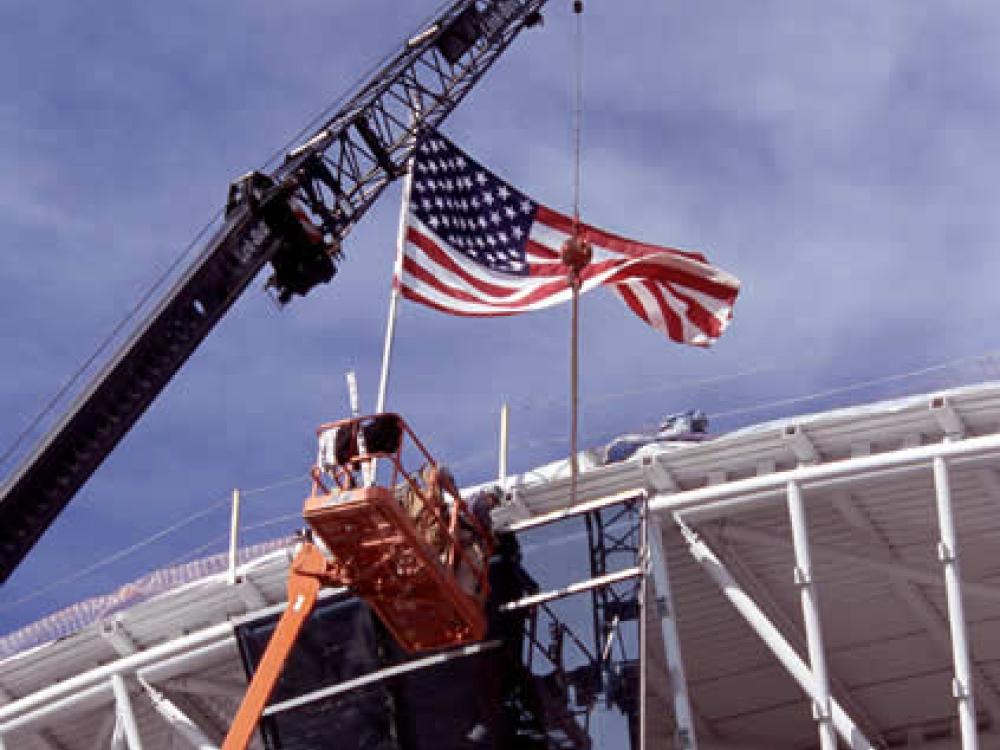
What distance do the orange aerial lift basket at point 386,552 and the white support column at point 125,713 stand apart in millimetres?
4794

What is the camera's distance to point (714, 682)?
1597 inches

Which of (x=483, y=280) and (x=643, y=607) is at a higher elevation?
(x=483, y=280)

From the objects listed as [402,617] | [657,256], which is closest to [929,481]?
[657,256]

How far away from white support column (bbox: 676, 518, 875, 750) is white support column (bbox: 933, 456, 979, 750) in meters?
2.07

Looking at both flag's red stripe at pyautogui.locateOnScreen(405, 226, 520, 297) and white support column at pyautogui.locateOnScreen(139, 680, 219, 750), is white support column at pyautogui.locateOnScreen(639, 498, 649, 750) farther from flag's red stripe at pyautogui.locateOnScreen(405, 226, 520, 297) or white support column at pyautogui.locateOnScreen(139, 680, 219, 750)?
white support column at pyautogui.locateOnScreen(139, 680, 219, 750)

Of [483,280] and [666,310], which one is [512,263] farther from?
[666,310]

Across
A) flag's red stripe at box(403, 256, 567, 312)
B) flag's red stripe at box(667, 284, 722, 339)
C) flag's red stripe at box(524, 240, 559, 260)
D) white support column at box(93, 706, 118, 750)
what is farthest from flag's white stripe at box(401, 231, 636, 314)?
white support column at box(93, 706, 118, 750)

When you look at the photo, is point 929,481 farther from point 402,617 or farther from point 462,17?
point 462,17

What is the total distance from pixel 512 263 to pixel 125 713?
41.5ft

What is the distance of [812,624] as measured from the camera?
3173 centimetres

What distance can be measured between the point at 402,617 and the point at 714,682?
36.2 feet

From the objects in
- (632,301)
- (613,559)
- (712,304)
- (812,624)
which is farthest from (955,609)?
(632,301)

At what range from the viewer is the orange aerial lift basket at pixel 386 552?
29.9 metres

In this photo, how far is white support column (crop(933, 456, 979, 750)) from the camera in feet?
99.0
